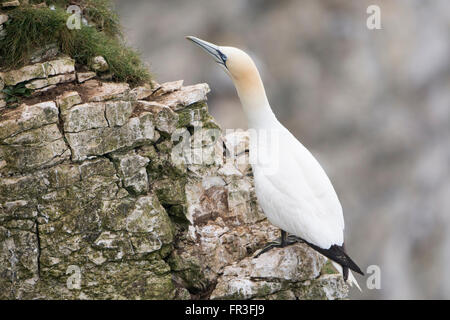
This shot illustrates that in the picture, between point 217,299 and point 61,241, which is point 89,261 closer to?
point 61,241

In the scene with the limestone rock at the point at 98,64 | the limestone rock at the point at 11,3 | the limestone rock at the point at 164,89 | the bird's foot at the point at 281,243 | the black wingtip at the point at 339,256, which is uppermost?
the limestone rock at the point at 11,3

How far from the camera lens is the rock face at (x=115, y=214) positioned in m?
4.95

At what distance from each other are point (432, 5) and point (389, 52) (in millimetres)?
3381

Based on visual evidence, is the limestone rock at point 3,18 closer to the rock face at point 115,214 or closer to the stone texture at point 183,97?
the rock face at point 115,214

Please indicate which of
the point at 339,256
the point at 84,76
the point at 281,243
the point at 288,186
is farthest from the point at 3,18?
the point at 339,256

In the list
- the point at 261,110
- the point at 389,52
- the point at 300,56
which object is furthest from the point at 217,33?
the point at 261,110

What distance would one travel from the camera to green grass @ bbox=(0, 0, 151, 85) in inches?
211

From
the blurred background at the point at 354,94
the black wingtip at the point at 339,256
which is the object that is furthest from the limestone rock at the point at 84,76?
the blurred background at the point at 354,94

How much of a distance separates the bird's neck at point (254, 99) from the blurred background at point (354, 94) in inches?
658

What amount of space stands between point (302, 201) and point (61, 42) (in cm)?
286

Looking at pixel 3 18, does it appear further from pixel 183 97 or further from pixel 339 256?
pixel 339 256

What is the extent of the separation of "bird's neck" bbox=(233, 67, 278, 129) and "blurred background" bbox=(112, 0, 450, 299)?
16.7m

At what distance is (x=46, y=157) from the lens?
5.01m

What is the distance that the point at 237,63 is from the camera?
17.8 ft
